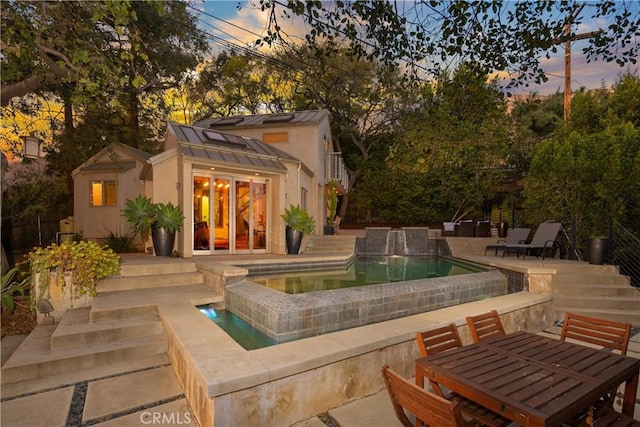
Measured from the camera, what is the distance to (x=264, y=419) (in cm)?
281

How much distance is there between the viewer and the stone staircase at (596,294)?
6.09 metres

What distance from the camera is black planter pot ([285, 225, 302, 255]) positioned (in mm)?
11117

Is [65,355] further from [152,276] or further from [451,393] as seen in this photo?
[451,393]

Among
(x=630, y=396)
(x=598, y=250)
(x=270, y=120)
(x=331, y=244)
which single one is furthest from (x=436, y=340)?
(x=270, y=120)

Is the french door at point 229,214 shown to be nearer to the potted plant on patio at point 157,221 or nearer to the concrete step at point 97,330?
the potted plant on patio at point 157,221

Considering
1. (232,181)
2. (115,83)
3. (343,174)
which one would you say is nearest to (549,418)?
(115,83)

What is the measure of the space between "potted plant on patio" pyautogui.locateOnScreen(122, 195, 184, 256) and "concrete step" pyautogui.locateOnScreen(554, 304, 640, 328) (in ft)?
28.7

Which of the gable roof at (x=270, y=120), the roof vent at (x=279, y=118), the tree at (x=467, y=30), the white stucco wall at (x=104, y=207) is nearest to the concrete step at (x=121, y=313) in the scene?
the tree at (x=467, y=30)

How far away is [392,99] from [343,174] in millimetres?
5662

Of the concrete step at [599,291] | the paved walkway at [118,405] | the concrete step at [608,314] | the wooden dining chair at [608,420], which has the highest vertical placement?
the wooden dining chair at [608,420]

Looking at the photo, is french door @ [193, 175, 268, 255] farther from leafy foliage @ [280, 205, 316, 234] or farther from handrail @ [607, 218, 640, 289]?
handrail @ [607, 218, 640, 289]

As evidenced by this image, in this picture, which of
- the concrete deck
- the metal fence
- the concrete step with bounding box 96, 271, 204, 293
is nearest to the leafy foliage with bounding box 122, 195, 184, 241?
the concrete step with bounding box 96, 271, 204, 293

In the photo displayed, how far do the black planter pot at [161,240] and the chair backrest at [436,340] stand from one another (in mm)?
7552

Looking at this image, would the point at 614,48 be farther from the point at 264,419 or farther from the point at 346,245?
the point at 346,245
